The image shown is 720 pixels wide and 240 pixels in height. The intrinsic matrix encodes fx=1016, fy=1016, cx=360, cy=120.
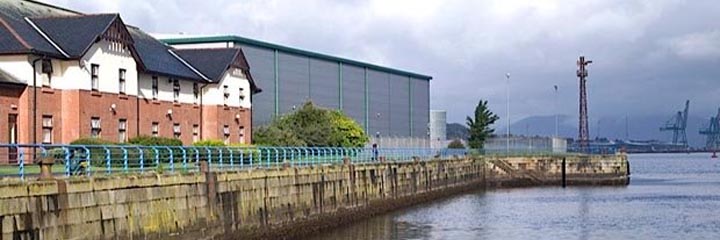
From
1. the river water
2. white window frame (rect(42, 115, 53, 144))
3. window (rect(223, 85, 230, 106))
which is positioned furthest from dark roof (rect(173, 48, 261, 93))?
white window frame (rect(42, 115, 53, 144))

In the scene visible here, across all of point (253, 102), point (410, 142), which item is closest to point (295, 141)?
point (253, 102)

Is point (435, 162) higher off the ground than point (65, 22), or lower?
lower

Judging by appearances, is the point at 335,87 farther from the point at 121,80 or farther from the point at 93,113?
the point at 93,113

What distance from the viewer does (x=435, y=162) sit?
2943 inches

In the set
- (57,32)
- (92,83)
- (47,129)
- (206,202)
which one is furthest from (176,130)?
(206,202)

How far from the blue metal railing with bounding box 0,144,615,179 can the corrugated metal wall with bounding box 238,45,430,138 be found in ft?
52.5

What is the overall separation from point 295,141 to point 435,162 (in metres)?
11.5

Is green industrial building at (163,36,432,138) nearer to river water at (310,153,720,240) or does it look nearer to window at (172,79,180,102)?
window at (172,79,180,102)

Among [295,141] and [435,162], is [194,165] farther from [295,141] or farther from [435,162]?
[435,162]

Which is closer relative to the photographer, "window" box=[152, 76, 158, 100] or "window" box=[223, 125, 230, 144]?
"window" box=[152, 76, 158, 100]

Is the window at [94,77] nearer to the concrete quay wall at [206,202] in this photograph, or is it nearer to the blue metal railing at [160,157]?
the blue metal railing at [160,157]

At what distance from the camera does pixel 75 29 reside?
5050cm

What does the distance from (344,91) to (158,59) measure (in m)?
39.1

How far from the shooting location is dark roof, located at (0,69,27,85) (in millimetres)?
44969
